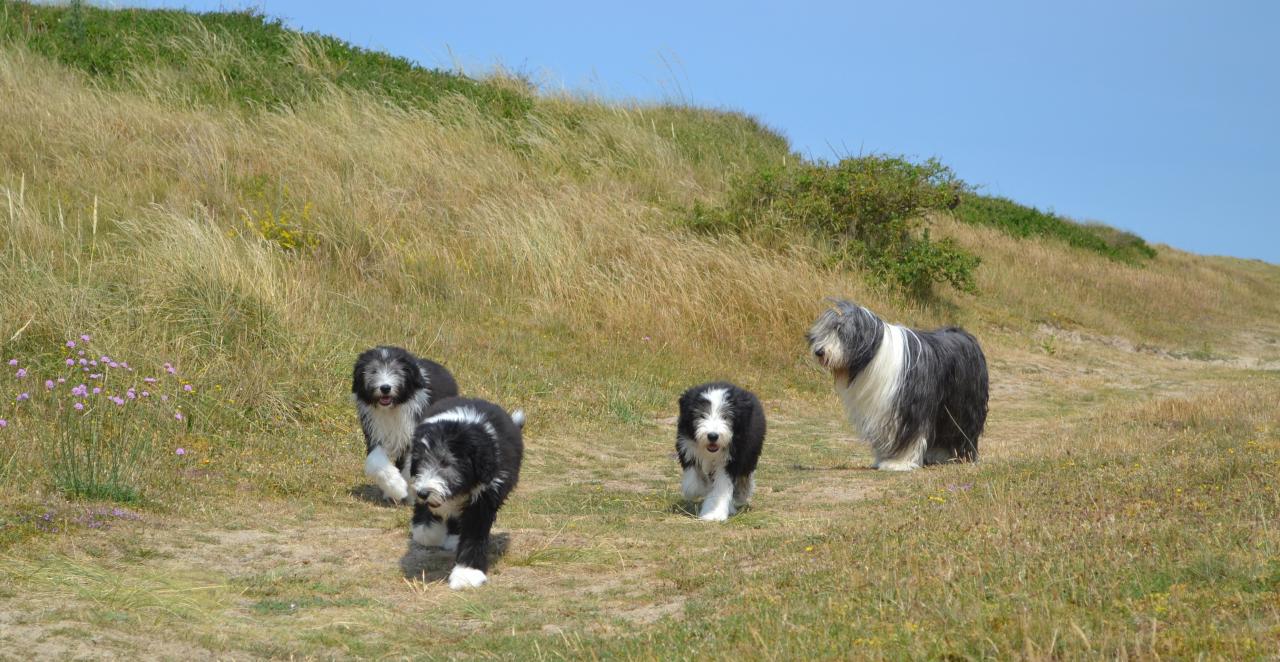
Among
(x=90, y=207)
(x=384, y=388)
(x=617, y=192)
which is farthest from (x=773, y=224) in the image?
(x=384, y=388)

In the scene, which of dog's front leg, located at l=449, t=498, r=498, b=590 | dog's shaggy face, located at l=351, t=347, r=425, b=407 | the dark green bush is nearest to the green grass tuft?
the dark green bush

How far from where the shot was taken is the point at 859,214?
21062 millimetres

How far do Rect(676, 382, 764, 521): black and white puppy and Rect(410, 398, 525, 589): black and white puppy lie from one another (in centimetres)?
135

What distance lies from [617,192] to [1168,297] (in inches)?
588

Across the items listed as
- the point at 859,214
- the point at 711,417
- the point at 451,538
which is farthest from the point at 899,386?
the point at 859,214

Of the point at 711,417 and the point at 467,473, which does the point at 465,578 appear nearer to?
the point at 467,473

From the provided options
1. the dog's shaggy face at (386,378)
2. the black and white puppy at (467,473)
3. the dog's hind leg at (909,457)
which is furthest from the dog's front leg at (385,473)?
the dog's hind leg at (909,457)

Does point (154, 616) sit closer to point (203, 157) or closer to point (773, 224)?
point (203, 157)

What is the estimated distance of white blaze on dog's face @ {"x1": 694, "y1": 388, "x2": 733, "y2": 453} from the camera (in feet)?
26.1

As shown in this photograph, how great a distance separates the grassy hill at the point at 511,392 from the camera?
5664 mm

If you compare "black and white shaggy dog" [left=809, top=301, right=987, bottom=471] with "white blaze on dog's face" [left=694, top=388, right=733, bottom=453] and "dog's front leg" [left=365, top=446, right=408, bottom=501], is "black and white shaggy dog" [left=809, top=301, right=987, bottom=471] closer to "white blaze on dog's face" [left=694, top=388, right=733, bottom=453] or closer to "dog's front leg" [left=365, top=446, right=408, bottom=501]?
"white blaze on dog's face" [left=694, top=388, right=733, bottom=453]

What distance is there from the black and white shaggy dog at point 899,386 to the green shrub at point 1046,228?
2005 centimetres

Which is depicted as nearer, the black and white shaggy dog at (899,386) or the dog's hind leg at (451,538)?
the dog's hind leg at (451,538)

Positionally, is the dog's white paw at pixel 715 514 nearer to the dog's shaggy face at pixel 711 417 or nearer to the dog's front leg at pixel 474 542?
the dog's shaggy face at pixel 711 417
